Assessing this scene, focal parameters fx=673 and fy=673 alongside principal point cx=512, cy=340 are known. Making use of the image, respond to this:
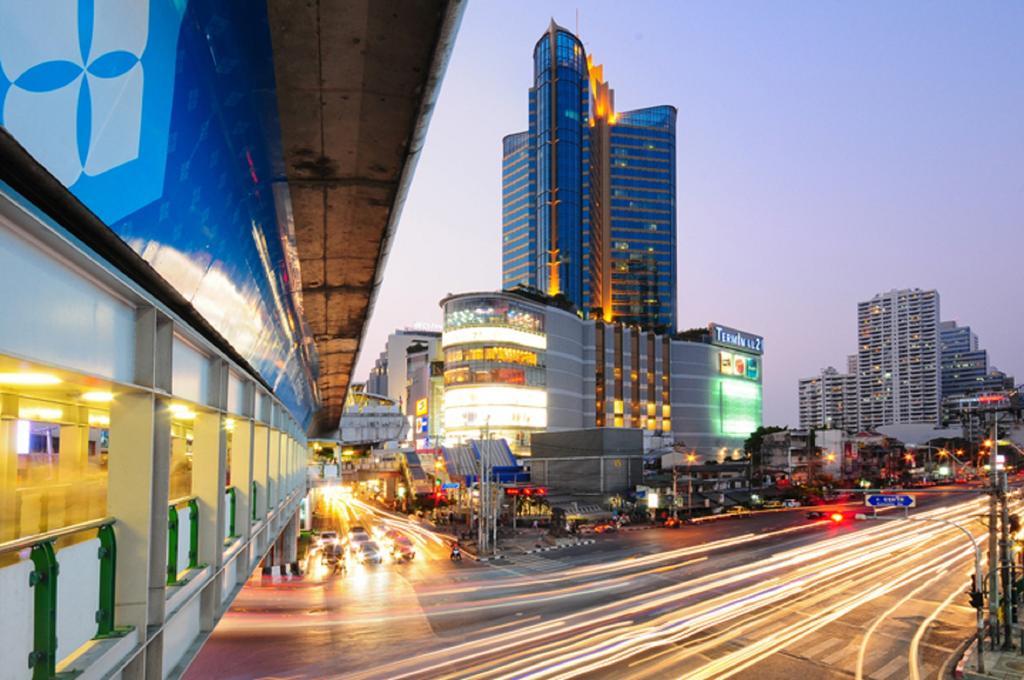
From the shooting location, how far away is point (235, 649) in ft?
79.9

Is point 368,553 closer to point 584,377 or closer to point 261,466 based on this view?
point 261,466

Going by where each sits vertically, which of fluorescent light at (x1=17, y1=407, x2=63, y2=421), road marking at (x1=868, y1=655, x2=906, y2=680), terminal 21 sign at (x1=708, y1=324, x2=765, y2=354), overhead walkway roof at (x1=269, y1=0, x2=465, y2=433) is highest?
terminal 21 sign at (x1=708, y1=324, x2=765, y2=354)

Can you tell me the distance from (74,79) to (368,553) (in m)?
45.3

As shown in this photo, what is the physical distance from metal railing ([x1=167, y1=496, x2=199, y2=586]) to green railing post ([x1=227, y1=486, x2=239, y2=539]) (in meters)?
2.47

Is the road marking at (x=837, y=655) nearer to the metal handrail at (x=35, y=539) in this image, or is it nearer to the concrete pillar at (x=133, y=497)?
the concrete pillar at (x=133, y=497)

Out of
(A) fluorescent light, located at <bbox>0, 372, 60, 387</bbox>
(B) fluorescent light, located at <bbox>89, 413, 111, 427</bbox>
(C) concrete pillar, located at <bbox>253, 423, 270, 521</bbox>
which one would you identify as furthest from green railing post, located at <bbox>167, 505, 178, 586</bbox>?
(C) concrete pillar, located at <bbox>253, 423, 270, 521</bbox>

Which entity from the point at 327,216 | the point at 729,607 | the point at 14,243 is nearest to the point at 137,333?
the point at 14,243

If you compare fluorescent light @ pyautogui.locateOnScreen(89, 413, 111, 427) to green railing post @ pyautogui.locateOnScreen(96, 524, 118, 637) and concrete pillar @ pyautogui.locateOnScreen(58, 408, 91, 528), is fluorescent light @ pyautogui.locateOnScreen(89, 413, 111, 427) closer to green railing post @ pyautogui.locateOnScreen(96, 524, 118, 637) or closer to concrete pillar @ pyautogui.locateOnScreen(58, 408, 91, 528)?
concrete pillar @ pyautogui.locateOnScreen(58, 408, 91, 528)

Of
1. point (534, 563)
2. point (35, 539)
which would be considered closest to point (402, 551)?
point (534, 563)

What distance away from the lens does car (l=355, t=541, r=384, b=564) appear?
44594 millimetres

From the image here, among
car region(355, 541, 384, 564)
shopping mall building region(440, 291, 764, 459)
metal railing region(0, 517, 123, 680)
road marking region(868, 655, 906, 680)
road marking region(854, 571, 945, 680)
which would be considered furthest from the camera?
shopping mall building region(440, 291, 764, 459)

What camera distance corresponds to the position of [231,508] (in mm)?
10711

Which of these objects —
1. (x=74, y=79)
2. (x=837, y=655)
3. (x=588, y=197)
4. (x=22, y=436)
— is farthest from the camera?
(x=588, y=197)

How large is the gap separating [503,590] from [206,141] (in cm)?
3291
